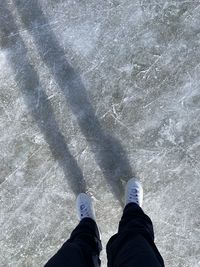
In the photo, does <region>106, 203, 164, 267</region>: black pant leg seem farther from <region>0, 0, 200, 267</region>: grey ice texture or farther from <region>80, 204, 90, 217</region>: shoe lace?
<region>0, 0, 200, 267</region>: grey ice texture

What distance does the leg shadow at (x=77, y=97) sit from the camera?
296 cm

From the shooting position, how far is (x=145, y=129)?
296 cm

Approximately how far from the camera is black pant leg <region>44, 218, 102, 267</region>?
7.16 feet

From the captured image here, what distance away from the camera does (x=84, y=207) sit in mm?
2854

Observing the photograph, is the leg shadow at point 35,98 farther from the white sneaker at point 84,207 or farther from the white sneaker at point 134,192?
the white sneaker at point 134,192

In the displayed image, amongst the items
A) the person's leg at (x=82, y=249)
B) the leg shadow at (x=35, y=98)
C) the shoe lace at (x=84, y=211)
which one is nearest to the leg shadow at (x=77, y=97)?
the leg shadow at (x=35, y=98)

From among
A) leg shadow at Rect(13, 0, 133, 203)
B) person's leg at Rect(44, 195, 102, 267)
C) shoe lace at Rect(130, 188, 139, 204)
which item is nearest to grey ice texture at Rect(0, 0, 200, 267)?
leg shadow at Rect(13, 0, 133, 203)

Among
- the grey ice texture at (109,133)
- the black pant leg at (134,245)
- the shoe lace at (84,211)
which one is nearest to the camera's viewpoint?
the black pant leg at (134,245)

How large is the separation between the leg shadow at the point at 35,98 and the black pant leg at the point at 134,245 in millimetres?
486

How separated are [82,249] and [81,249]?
0.09 ft

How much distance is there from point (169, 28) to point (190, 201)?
1.21 meters

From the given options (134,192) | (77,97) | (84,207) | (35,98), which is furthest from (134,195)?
(35,98)

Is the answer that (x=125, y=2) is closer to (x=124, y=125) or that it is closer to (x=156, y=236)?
(x=124, y=125)

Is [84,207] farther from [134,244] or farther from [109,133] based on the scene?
[134,244]
